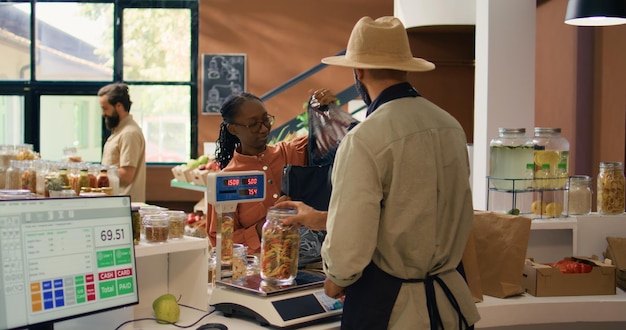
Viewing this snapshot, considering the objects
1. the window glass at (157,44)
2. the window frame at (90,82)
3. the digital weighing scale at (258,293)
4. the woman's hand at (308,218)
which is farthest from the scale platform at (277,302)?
the window glass at (157,44)

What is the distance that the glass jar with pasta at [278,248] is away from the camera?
246 centimetres

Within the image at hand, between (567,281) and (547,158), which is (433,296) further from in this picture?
(547,158)

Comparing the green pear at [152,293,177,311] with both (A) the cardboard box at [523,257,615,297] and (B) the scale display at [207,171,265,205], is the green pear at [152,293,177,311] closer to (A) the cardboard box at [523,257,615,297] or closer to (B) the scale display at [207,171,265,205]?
(B) the scale display at [207,171,265,205]

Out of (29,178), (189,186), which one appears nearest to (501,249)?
(29,178)

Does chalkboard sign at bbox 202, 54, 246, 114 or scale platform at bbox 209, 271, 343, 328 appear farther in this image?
chalkboard sign at bbox 202, 54, 246, 114

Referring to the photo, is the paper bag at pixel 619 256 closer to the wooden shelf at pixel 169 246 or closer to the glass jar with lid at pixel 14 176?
the wooden shelf at pixel 169 246

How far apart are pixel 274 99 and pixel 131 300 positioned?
6.76m

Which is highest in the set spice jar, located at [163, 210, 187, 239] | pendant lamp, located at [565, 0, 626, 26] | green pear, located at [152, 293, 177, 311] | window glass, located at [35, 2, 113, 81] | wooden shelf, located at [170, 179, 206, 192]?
window glass, located at [35, 2, 113, 81]

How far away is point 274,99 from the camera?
8789 millimetres

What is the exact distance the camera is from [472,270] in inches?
114

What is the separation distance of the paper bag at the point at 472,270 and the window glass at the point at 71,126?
695 centimetres

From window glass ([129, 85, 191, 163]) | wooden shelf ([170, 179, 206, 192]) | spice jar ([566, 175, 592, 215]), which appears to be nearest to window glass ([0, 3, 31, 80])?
window glass ([129, 85, 191, 163])

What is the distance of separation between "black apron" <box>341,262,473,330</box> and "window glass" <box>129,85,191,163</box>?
7061mm

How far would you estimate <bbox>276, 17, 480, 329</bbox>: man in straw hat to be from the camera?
81.0 inches
